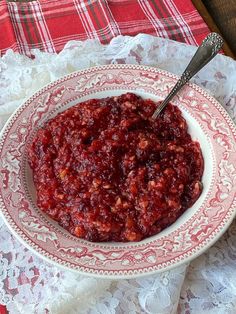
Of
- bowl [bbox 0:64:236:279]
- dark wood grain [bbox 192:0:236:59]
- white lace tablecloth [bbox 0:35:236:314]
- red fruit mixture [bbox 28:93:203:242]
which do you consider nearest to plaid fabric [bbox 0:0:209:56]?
dark wood grain [bbox 192:0:236:59]

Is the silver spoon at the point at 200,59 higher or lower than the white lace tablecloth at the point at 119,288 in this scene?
higher

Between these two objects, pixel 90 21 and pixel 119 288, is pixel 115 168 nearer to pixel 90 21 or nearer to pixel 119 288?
pixel 119 288

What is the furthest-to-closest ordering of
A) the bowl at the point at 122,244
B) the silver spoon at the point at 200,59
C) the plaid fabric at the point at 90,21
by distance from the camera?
the plaid fabric at the point at 90,21 → the silver spoon at the point at 200,59 → the bowl at the point at 122,244

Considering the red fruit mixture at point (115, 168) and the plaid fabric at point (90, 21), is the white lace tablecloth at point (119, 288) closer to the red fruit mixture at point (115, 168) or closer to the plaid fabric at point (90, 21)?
the red fruit mixture at point (115, 168)

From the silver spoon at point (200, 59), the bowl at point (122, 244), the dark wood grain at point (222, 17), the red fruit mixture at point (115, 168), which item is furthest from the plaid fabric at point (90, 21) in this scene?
the red fruit mixture at point (115, 168)

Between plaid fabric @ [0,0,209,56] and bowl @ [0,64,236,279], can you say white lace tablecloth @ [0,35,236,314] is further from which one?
plaid fabric @ [0,0,209,56]

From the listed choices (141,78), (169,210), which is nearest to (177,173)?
(169,210)

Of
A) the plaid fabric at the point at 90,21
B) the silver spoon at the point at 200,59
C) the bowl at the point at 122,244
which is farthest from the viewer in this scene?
the plaid fabric at the point at 90,21
